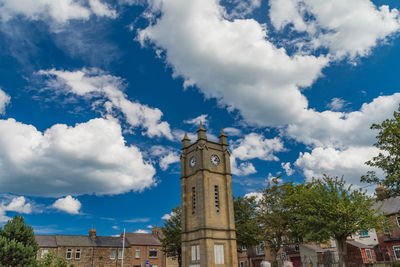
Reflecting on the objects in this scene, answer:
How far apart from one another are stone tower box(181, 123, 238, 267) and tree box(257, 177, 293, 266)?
413cm

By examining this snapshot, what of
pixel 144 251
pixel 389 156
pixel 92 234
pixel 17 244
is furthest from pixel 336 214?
pixel 92 234

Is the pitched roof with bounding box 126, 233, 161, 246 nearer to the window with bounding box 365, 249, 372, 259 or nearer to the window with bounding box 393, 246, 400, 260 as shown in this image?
the window with bounding box 365, 249, 372, 259

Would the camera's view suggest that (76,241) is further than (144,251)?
No

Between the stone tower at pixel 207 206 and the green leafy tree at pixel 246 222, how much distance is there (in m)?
4.05

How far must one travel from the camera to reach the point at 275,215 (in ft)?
120

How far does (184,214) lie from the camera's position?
3781 centimetres

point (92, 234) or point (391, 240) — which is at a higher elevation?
point (92, 234)

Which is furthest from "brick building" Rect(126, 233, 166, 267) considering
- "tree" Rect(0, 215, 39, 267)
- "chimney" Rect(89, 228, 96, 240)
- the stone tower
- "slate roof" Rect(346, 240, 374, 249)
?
"slate roof" Rect(346, 240, 374, 249)

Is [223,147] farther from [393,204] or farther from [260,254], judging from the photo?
[393,204]

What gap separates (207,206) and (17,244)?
19.2m

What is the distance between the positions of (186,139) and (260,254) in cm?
2589

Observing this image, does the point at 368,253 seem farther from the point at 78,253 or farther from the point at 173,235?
the point at 78,253

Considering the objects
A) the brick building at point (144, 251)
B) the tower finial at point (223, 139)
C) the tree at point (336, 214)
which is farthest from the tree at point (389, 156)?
the brick building at point (144, 251)

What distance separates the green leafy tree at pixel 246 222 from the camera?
129 ft
